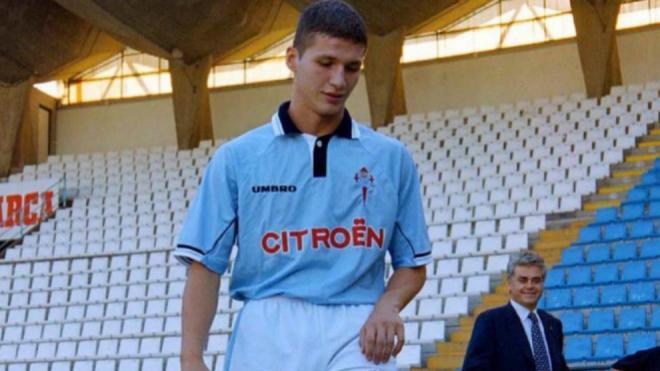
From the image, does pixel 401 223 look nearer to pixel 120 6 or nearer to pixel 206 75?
pixel 120 6

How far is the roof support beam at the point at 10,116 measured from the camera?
89.4 feet

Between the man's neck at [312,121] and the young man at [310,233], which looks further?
the man's neck at [312,121]

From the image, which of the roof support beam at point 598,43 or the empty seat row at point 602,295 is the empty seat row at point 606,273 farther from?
the roof support beam at point 598,43

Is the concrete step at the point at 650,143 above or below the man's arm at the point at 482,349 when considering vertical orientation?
above

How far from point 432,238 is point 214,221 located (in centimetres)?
1465

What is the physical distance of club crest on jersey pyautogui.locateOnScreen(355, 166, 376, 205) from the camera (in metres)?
3.04

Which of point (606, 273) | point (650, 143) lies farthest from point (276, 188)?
point (650, 143)

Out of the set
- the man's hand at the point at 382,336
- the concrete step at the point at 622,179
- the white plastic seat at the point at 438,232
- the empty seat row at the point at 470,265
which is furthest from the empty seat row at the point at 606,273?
the man's hand at the point at 382,336

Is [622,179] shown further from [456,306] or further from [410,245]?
[410,245]

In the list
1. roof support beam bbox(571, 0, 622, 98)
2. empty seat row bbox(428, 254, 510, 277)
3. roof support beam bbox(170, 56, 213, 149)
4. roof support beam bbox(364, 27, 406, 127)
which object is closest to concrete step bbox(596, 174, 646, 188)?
empty seat row bbox(428, 254, 510, 277)

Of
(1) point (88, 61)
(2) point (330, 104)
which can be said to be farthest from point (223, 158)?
(1) point (88, 61)

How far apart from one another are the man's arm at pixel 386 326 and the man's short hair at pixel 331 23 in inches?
22.4

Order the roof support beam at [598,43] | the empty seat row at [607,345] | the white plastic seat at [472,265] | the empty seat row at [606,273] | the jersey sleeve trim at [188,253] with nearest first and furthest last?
the jersey sleeve trim at [188,253], the empty seat row at [607,345], the empty seat row at [606,273], the white plastic seat at [472,265], the roof support beam at [598,43]

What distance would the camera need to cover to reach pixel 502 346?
579cm
